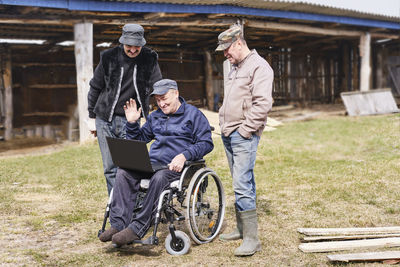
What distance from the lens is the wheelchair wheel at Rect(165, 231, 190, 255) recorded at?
3867 mm

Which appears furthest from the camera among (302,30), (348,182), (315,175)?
(302,30)

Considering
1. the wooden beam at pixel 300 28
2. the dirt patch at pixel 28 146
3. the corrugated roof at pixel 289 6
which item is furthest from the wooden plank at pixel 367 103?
the dirt patch at pixel 28 146

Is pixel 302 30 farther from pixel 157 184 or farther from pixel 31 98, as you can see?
pixel 157 184

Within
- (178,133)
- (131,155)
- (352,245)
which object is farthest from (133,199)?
(352,245)

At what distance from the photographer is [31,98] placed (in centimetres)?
1344

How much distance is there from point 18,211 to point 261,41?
1078 cm

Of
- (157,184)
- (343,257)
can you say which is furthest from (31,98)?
(343,257)

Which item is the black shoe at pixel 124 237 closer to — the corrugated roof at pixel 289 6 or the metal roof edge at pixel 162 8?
the metal roof edge at pixel 162 8

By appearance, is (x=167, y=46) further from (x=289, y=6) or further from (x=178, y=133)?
(x=178, y=133)

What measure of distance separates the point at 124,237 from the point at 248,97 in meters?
1.47

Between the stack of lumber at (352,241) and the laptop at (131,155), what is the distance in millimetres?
1438

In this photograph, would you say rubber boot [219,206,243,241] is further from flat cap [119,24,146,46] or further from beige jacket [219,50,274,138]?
flat cap [119,24,146,46]

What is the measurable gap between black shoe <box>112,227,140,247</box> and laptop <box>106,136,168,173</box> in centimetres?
51

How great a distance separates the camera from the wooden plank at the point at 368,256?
357 centimetres
